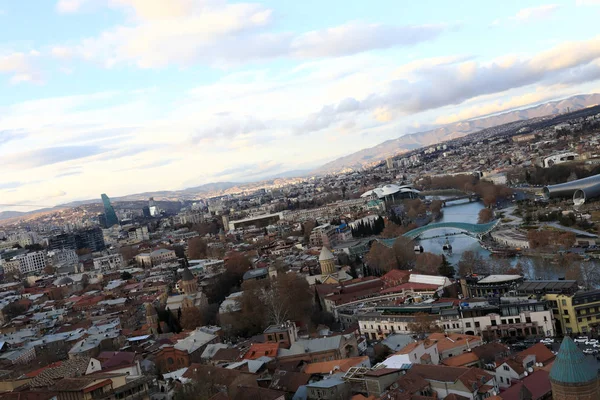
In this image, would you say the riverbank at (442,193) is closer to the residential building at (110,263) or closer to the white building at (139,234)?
the white building at (139,234)

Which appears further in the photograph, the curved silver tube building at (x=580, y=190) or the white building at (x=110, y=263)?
the white building at (x=110, y=263)

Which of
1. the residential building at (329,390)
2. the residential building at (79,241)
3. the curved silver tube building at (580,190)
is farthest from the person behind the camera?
the residential building at (79,241)

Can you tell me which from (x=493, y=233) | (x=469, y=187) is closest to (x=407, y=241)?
(x=493, y=233)

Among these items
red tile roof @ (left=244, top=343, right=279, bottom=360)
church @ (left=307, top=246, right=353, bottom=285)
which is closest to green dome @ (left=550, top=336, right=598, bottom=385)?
red tile roof @ (left=244, top=343, right=279, bottom=360)

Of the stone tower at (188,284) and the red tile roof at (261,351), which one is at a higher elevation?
the stone tower at (188,284)

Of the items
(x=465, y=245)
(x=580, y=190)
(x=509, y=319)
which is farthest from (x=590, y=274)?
(x=580, y=190)

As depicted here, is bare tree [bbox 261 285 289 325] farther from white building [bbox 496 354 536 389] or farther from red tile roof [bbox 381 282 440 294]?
white building [bbox 496 354 536 389]

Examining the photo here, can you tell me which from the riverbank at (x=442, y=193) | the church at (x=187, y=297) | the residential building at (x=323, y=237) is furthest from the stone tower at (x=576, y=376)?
the riverbank at (x=442, y=193)
